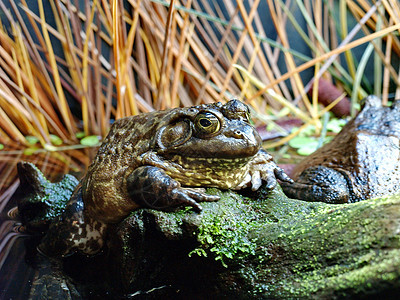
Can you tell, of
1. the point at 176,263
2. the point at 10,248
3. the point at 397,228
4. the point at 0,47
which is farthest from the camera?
the point at 0,47

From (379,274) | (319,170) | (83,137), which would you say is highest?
(83,137)

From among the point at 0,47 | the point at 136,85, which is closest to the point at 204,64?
the point at 136,85

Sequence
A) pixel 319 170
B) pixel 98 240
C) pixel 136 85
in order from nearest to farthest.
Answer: pixel 98 240 < pixel 319 170 < pixel 136 85

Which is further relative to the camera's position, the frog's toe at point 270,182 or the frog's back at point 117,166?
the frog's toe at point 270,182

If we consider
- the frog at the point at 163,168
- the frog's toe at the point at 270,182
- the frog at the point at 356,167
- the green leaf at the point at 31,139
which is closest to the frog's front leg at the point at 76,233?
the frog at the point at 163,168

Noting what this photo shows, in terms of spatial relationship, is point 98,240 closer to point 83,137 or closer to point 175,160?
point 175,160

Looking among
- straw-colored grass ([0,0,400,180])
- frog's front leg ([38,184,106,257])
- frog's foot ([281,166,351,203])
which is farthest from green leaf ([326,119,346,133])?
frog's front leg ([38,184,106,257])

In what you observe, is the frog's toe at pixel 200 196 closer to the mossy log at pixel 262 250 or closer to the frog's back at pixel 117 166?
the mossy log at pixel 262 250

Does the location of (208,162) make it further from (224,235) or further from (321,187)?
(321,187)
